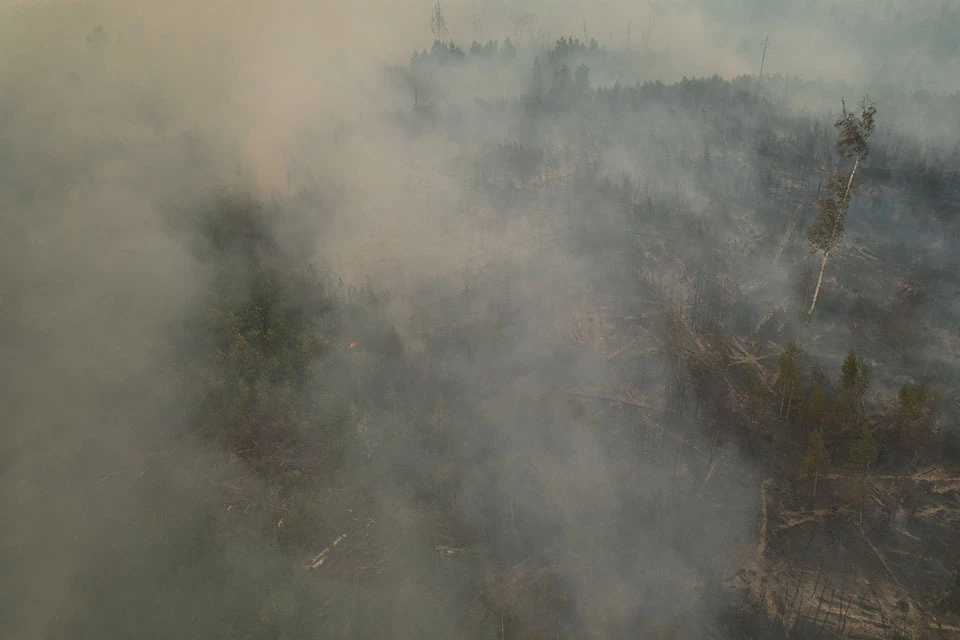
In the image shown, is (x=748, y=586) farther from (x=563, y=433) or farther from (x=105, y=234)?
(x=105, y=234)

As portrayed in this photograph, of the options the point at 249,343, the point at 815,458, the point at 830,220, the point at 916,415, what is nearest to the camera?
the point at 815,458

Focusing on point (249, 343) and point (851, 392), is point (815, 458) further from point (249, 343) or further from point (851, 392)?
point (249, 343)

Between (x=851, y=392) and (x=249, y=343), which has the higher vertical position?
(x=249, y=343)

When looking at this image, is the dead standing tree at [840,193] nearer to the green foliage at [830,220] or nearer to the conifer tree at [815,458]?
the green foliage at [830,220]

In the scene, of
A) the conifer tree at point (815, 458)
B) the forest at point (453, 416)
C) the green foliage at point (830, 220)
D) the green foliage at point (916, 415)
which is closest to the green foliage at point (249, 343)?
the forest at point (453, 416)

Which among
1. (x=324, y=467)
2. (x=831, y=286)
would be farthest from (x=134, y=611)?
(x=831, y=286)

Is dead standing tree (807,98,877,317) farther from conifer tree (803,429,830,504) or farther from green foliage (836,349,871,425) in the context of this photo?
conifer tree (803,429,830,504)

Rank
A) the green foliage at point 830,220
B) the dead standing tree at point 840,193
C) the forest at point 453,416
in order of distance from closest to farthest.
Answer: the forest at point 453,416 < the dead standing tree at point 840,193 < the green foliage at point 830,220

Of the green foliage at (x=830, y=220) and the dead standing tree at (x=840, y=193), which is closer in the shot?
the dead standing tree at (x=840, y=193)

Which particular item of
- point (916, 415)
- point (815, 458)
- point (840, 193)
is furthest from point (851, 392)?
point (840, 193)

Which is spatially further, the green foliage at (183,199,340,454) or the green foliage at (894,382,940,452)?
the green foliage at (183,199,340,454)

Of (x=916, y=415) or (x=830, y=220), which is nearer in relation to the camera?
(x=916, y=415)

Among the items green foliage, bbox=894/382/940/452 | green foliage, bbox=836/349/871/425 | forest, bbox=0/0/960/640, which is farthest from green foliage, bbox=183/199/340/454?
green foliage, bbox=894/382/940/452

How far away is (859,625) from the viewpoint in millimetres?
14617
